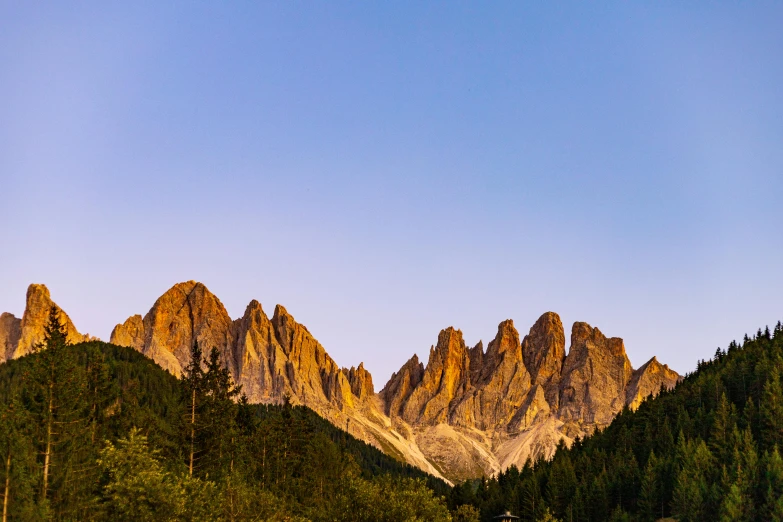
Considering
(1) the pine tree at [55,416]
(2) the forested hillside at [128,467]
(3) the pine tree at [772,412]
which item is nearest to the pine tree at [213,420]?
(2) the forested hillside at [128,467]

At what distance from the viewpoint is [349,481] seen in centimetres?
9044

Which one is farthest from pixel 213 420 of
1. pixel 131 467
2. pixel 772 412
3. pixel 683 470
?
pixel 772 412

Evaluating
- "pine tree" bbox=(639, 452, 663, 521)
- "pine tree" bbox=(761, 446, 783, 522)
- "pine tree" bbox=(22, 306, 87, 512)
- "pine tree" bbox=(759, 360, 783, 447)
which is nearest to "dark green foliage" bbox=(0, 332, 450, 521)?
"pine tree" bbox=(22, 306, 87, 512)

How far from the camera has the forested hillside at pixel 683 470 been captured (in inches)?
5143

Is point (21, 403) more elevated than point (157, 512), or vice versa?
point (21, 403)

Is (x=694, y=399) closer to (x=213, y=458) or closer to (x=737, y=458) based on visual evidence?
(x=737, y=458)

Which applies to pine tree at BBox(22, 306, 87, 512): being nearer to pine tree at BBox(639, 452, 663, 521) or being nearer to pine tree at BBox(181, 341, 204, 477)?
pine tree at BBox(181, 341, 204, 477)

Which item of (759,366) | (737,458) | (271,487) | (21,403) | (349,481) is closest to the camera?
(21,403)

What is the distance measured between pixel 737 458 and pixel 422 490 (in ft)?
249

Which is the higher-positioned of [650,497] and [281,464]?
[281,464]

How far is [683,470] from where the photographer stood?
463ft

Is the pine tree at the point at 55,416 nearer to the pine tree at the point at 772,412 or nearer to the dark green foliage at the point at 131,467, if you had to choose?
the dark green foliage at the point at 131,467

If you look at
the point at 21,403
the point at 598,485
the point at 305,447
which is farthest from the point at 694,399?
the point at 21,403

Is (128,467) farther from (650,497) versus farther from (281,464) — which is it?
(650,497)
